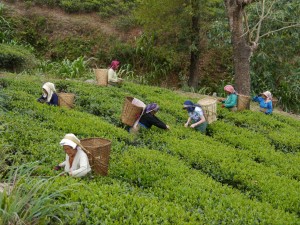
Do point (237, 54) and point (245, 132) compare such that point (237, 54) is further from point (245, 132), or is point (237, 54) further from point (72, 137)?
point (72, 137)

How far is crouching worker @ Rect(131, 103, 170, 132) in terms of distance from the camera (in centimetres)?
816

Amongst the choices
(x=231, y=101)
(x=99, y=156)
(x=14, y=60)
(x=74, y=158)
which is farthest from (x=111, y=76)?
(x=74, y=158)

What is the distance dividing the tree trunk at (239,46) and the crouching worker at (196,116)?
12.9 ft

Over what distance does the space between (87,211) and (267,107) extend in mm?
8207

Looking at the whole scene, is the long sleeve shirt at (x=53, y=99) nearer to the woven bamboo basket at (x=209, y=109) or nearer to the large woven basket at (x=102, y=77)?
the large woven basket at (x=102, y=77)

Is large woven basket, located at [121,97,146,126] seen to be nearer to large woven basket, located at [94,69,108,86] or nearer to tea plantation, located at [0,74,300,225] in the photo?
tea plantation, located at [0,74,300,225]

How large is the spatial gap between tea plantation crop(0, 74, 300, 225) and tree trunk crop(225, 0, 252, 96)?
83.8 inches

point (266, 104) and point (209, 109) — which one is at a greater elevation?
point (209, 109)

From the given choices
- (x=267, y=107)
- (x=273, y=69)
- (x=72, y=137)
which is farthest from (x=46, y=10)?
(x=72, y=137)

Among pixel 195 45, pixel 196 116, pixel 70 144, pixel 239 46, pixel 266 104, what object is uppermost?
pixel 239 46

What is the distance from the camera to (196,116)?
8961 mm

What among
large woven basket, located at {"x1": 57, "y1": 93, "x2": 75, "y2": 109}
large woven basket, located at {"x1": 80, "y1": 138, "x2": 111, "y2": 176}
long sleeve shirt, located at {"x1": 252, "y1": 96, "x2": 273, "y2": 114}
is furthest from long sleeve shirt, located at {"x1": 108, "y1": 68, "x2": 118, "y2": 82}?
large woven basket, located at {"x1": 80, "y1": 138, "x2": 111, "y2": 176}

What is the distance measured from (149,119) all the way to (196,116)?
4.29ft

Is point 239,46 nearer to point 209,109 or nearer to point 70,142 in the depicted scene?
point 209,109
